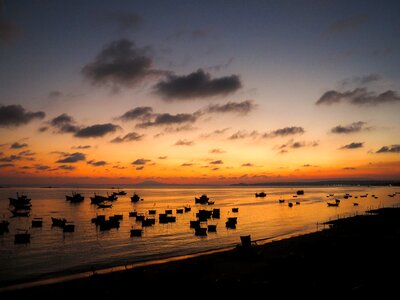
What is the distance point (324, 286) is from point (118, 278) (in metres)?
14.5

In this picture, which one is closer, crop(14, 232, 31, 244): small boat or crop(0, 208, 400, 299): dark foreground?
crop(0, 208, 400, 299): dark foreground

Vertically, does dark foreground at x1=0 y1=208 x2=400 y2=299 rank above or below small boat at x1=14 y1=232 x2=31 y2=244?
above

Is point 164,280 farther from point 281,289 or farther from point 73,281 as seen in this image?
point 73,281

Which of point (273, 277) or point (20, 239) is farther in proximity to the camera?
point (20, 239)

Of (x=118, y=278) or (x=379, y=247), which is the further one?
(x=379, y=247)

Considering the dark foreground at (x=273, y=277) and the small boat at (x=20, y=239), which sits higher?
the dark foreground at (x=273, y=277)

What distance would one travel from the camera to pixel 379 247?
97.5ft

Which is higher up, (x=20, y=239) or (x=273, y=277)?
(x=273, y=277)

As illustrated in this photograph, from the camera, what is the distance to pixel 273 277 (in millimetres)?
21953

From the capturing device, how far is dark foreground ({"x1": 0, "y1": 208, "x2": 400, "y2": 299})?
1872cm

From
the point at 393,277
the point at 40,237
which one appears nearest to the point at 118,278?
the point at 393,277

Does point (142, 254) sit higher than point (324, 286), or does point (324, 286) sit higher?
point (324, 286)

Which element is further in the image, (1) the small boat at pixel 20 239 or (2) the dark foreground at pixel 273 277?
(1) the small boat at pixel 20 239

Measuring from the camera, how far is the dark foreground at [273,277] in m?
18.7
